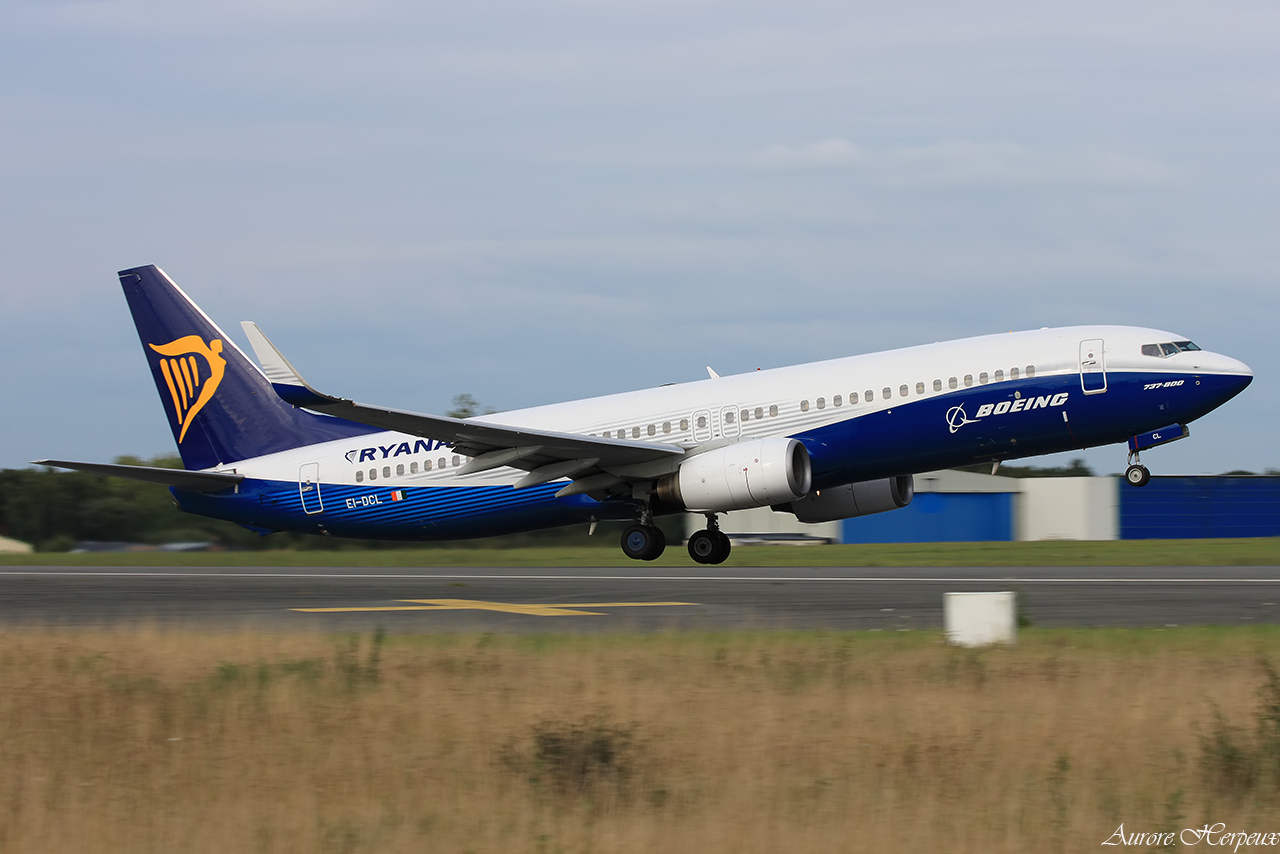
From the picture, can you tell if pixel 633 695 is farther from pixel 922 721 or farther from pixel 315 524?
pixel 315 524

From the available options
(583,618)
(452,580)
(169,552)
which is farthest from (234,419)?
(583,618)

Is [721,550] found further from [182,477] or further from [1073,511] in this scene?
[1073,511]

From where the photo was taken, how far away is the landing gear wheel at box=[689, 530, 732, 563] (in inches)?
1219

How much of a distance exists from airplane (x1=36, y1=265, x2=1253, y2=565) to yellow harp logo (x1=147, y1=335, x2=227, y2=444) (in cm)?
4

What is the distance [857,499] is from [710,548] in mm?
3595

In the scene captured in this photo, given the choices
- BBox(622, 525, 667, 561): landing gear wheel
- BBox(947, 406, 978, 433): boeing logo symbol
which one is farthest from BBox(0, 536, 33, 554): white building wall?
BBox(947, 406, 978, 433): boeing logo symbol

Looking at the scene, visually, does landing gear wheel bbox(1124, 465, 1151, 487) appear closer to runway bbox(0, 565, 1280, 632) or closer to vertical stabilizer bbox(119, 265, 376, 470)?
runway bbox(0, 565, 1280, 632)

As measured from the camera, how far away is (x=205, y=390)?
33.3 meters

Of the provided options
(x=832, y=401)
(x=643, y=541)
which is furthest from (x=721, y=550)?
(x=832, y=401)

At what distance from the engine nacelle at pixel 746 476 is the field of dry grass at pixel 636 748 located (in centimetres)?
1239

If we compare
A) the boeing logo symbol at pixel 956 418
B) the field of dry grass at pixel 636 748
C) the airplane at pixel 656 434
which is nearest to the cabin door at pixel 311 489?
the airplane at pixel 656 434

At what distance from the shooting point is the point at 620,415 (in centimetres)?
2973

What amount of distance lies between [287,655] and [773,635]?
213 inches

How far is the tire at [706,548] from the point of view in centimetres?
3095
